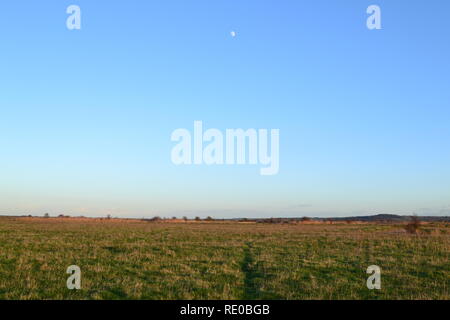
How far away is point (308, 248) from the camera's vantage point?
92.6 ft

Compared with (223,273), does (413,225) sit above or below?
below

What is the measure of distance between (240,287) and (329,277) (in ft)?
14.5

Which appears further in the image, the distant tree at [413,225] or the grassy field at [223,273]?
the distant tree at [413,225]

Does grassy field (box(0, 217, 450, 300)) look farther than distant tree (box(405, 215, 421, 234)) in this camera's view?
No

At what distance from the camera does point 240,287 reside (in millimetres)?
15055

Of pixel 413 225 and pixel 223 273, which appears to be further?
pixel 413 225
